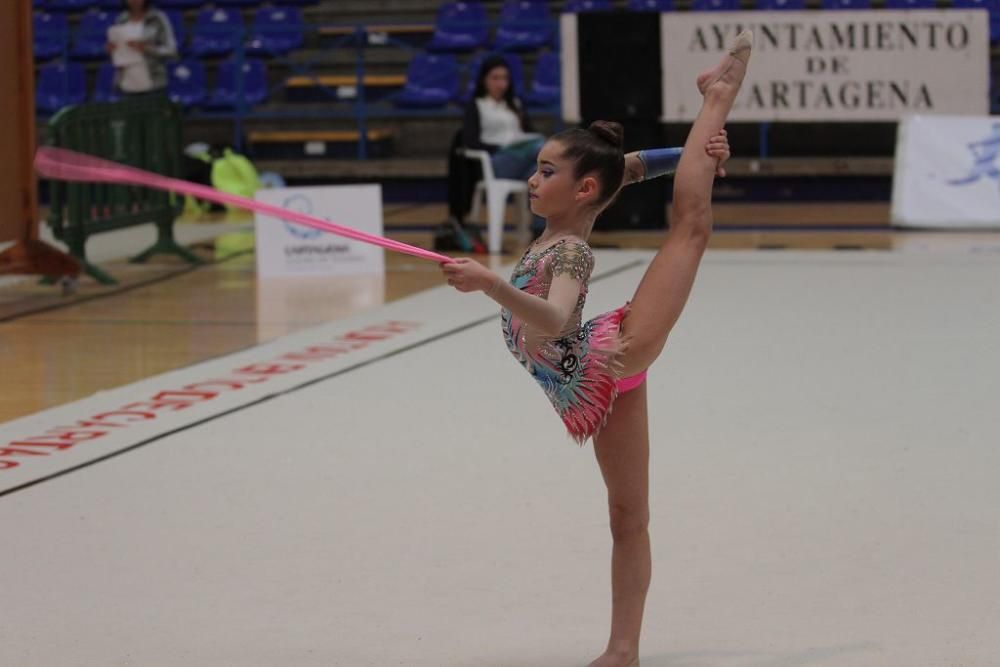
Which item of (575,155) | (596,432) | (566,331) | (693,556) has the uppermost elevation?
(575,155)

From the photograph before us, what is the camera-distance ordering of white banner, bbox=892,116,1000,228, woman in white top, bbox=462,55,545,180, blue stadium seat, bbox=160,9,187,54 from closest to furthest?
1. woman in white top, bbox=462,55,545,180
2. white banner, bbox=892,116,1000,228
3. blue stadium seat, bbox=160,9,187,54

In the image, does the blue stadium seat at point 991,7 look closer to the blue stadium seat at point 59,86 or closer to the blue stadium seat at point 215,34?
the blue stadium seat at point 215,34

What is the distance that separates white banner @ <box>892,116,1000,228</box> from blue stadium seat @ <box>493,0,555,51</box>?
4383mm

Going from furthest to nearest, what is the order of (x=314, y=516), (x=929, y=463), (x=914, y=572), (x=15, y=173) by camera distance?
(x=15, y=173) < (x=929, y=463) < (x=314, y=516) < (x=914, y=572)

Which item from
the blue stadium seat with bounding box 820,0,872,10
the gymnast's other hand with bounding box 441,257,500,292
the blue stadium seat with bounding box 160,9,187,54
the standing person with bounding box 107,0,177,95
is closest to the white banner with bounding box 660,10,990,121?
the blue stadium seat with bounding box 820,0,872,10

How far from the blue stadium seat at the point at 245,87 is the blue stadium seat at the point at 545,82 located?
2685mm

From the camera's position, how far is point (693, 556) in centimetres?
397

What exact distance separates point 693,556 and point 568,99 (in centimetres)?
861

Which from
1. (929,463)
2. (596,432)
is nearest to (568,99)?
(929,463)

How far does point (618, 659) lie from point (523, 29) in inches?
509

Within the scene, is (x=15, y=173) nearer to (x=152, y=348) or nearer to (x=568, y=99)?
(x=152, y=348)

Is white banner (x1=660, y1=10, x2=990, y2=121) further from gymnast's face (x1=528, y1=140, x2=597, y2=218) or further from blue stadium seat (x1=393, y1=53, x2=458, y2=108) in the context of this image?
gymnast's face (x1=528, y1=140, x2=597, y2=218)

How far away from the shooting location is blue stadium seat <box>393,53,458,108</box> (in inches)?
600

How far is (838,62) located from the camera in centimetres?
1210
